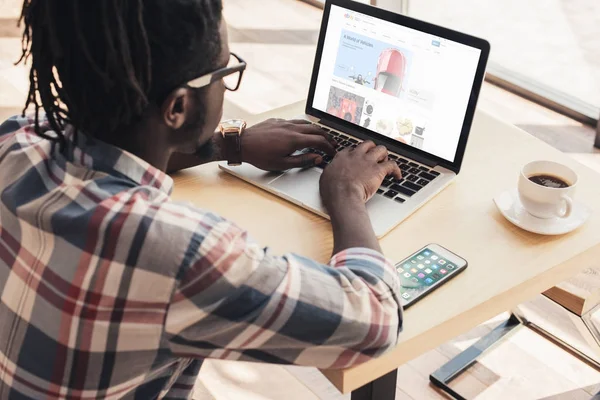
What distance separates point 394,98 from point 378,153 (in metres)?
0.16

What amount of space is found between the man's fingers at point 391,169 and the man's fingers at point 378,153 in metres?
0.01

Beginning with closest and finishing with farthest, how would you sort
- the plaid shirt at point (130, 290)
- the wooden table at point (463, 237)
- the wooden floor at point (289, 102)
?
the plaid shirt at point (130, 290) < the wooden table at point (463, 237) < the wooden floor at point (289, 102)

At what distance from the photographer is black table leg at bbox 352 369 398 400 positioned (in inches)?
49.1

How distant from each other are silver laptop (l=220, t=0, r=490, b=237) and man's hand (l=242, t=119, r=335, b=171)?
21 mm

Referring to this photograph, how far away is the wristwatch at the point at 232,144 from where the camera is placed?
4.64ft

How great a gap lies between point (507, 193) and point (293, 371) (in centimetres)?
87

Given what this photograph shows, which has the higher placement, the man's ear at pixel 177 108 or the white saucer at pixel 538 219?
the man's ear at pixel 177 108

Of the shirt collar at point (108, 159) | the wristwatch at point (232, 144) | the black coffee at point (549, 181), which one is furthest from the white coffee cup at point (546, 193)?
the shirt collar at point (108, 159)

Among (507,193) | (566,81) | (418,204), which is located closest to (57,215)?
(418,204)

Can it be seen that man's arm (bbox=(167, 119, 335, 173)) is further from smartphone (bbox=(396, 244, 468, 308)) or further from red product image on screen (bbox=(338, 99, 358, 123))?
smartphone (bbox=(396, 244, 468, 308))

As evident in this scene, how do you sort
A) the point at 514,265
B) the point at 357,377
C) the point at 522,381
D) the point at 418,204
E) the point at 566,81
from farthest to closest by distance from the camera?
1. the point at 566,81
2. the point at 522,381
3. the point at 418,204
4. the point at 514,265
5. the point at 357,377

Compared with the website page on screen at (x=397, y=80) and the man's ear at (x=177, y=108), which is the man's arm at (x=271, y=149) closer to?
the website page on screen at (x=397, y=80)

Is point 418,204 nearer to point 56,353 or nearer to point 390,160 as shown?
point 390,160

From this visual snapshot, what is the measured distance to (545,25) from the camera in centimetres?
343
